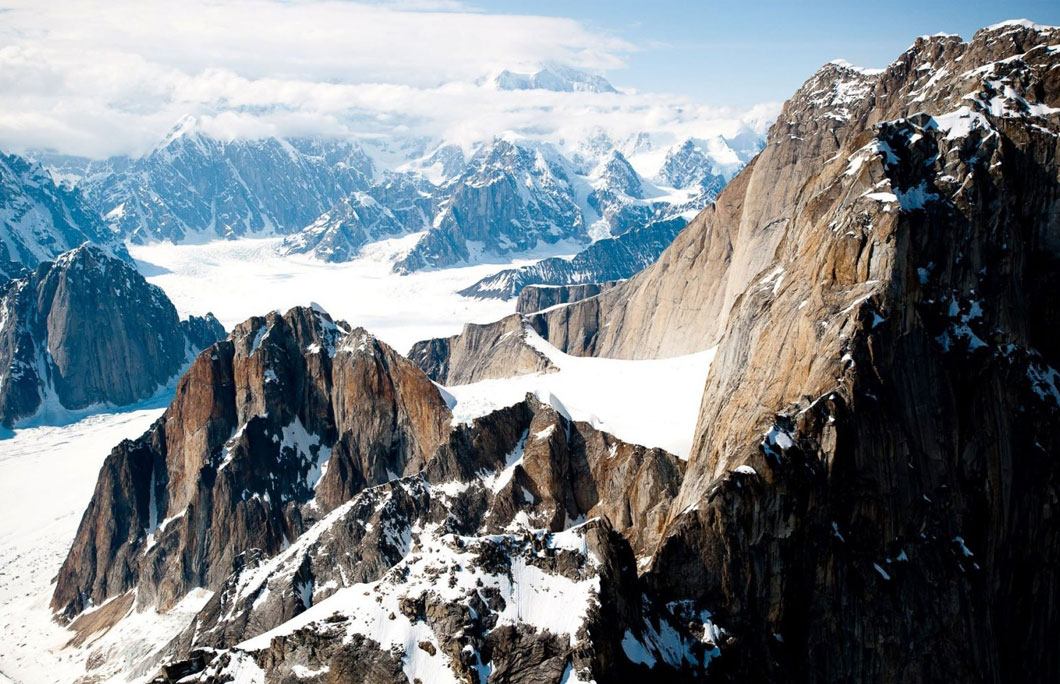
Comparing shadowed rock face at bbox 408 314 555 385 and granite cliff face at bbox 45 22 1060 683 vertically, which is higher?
granite cliff face at bbox 45 22 1060 683

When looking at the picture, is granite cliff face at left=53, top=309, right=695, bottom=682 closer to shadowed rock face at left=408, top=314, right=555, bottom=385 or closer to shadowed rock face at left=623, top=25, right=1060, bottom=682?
shadowed rock face at left=623, top=25, right=1060, bottom=682

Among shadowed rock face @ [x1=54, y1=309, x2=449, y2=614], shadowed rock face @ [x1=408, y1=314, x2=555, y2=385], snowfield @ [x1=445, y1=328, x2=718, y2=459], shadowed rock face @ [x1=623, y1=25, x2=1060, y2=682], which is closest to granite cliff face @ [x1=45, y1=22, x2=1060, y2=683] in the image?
shadowed rock face @ [x1=623, y1=25, x2=1060, y2=682]

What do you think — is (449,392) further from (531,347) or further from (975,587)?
(975,587)

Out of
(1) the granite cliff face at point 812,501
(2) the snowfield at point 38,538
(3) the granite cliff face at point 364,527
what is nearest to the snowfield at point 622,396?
(3) the granite cliff face at point 364,527

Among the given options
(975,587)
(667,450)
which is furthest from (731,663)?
(667,450)

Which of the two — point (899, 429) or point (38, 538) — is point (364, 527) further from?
point (38, 538)

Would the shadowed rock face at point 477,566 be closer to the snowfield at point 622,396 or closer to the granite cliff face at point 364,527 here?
the granite cliff face at point 364,527

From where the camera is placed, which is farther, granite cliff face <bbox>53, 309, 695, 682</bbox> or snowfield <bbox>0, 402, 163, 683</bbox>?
snowfield <bbox>0, 402, 163, 683</bbox>

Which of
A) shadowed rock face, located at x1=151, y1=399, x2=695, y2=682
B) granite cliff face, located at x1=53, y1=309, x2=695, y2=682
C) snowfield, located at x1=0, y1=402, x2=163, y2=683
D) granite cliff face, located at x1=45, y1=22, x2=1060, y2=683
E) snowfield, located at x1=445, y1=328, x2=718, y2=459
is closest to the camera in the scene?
shadowed rock face, located at x1=151, y1=399, x2=695, y2=682
